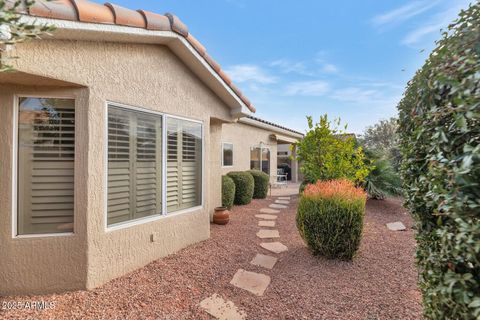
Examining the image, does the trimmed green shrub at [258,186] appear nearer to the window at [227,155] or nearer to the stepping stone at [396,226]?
the window at [227,155]

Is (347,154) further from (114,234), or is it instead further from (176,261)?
(114,234)

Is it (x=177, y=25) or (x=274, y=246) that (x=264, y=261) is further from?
(x=177, y=25)

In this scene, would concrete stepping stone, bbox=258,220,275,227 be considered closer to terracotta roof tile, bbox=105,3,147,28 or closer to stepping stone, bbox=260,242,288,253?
stepping stone, bbox=260,242,288,253

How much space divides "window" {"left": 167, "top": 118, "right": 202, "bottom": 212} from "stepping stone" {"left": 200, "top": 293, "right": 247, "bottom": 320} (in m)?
2.49

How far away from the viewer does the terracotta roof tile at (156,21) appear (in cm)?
449

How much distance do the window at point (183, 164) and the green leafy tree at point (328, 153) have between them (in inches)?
155

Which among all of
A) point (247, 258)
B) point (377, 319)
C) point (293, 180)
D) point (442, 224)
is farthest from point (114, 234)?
point (293, 180)

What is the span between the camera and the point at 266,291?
4.09m

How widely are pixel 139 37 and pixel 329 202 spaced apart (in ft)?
17.3

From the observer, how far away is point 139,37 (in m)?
4.59

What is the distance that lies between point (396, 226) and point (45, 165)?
394 inches

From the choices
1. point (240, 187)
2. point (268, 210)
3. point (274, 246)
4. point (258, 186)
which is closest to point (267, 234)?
point (274, 246)

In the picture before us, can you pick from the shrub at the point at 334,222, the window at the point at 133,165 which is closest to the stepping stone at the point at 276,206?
the shrub at the point at 334,222

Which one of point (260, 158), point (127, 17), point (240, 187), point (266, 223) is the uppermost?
point (127, 17)
